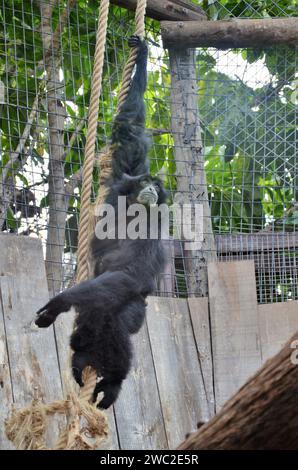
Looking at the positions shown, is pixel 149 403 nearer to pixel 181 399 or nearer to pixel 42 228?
pixel 181 399

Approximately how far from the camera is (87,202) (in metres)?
3.53

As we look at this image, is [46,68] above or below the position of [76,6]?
below

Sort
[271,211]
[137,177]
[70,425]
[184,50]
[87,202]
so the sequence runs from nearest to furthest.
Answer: [70,425] → [87,202] → [137,177] → [184,50] → [271,211]

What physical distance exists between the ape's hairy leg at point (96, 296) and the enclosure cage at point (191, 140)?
1037mm

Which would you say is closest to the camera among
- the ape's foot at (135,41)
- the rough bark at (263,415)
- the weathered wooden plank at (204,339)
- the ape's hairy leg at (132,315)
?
the rough bark at (263,415)

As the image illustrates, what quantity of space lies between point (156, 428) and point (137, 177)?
133 cm

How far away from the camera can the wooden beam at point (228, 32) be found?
4941 millimetres

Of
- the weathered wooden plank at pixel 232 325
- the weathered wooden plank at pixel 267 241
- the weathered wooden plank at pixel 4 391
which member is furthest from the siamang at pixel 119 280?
the weathered wooden plank at pixel 267 241

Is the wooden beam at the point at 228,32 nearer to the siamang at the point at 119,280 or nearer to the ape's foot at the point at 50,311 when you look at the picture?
the siamang at the point at 119,280

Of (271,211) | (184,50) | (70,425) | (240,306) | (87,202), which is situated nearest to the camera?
(70,425)

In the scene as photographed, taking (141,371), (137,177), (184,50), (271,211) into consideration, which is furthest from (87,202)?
(271,211)

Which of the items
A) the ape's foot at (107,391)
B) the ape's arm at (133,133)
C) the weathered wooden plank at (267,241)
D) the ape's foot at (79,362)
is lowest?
the ape's foot at (107,391)

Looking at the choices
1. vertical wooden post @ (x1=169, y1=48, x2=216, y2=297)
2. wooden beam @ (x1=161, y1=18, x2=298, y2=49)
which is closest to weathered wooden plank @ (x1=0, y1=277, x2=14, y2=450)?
vertical wooden post @ (x1=169, y1=48, x2=216, y2=297)

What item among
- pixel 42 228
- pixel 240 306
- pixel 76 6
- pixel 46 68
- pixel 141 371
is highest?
pixel 76 6
